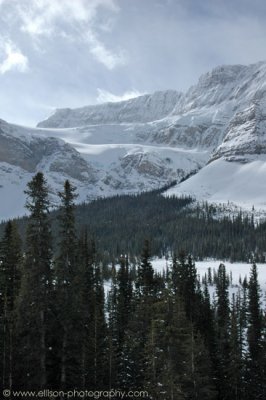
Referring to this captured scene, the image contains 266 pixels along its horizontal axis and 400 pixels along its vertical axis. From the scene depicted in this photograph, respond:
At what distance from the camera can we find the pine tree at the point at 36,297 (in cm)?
3497

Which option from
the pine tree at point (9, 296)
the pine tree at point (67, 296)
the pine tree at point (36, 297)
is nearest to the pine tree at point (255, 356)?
the pine tree at point (67, 296)

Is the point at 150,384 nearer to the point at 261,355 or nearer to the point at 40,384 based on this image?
the point at 40,384

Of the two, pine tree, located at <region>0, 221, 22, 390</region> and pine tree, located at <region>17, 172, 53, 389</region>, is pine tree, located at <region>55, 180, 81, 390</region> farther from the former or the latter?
pine tree, located at <region>0, 221, 22, 390</region>

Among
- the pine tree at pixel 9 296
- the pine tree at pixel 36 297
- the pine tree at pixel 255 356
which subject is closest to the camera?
the pine tree at pixel 36 297

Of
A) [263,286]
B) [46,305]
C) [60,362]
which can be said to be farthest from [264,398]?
[263,286]

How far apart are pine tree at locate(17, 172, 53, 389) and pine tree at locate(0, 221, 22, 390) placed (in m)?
2.06

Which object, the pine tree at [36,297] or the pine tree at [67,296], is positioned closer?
the pine tree at [36,297]

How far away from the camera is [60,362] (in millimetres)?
37656

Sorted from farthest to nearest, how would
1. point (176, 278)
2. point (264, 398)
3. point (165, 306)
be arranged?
point (176, 278)
point (264, 398)
point (165, 306)

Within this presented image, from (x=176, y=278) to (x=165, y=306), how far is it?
18729 millimetres

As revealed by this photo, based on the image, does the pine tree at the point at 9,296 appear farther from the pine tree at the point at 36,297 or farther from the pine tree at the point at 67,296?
the pine tree at the point at 67,296

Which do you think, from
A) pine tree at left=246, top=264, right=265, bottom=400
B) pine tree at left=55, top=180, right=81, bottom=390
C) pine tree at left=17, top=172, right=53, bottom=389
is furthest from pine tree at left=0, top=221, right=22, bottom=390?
pine tree at left=246, top=264, right=265, bottom=400

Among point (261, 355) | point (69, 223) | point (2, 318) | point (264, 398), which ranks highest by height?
point (69, 223)

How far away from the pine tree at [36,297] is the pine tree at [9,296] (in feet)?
6.75
